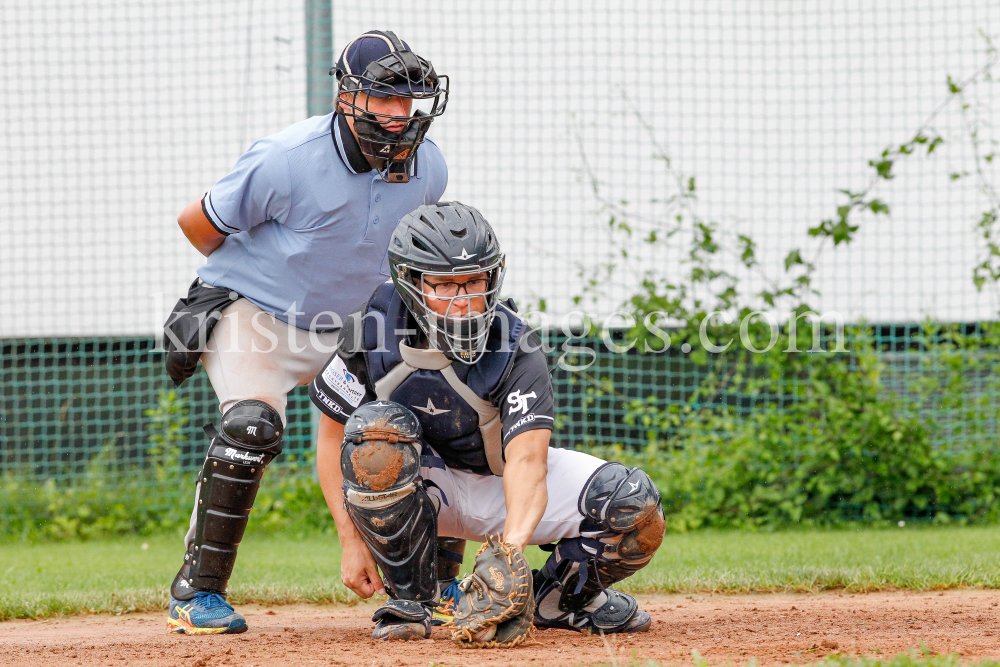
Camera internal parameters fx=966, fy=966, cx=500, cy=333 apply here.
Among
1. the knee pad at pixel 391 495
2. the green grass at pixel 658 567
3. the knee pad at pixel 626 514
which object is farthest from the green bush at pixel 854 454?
the knee pad at pixel 391 495

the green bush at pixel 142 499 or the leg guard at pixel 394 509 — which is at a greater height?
the leg guard at pixel 394 509

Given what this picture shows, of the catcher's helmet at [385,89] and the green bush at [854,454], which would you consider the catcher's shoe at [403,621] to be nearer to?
the catcher's helmet at [385,89]

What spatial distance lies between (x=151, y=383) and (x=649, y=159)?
4.79 metres

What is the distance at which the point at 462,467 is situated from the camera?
3660 mm

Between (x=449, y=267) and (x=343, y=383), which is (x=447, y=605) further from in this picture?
(x=449, y=267)

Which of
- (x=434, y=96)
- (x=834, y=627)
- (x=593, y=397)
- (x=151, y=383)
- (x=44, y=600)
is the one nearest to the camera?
(x=834, y=627)

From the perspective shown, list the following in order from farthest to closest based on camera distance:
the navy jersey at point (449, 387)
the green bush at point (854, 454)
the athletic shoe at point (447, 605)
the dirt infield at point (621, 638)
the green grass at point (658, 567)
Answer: the green bush at point (854, 454) < the green grass at point (658, 567) < the athletic shoe at point (447, 605) < the navy jersey at point (449, 387) < the dirt infield at point (621, 638)

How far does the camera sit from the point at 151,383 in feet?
28.4

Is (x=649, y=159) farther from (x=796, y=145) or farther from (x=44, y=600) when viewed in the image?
(x=44, y=600)

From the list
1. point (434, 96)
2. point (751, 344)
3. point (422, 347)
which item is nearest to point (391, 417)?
point (422, 347)

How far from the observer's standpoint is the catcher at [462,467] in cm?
311

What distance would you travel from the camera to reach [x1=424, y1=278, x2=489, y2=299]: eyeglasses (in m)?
3.20

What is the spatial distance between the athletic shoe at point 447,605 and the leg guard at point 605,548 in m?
0.39

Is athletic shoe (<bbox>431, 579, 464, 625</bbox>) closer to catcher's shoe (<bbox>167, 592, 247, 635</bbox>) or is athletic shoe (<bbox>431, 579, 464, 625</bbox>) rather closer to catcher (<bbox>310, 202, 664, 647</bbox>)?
A: catcher (<bbox>310, 202, 664, 647</bbox>)
